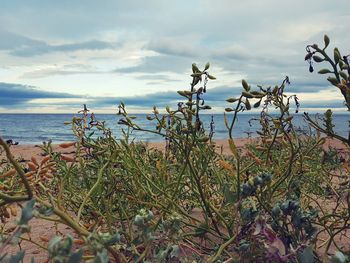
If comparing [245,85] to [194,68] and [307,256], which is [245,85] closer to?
Answer: [194,68]

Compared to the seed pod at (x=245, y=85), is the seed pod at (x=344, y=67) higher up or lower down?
higher up

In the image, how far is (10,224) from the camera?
10.2 feet

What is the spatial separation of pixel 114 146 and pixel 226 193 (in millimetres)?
952

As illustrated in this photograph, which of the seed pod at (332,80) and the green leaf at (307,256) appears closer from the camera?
the green leaf at (307,256)

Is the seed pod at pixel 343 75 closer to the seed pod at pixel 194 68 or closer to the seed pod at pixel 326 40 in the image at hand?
the seed pod at pixel 326 40

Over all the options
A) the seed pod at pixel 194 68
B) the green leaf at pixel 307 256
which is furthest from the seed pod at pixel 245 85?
the green leaf at pixel 307 256

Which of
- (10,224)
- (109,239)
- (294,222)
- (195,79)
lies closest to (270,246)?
(294,222)

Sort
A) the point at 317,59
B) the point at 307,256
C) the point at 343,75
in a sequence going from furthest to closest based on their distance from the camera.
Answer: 1. the point at 317,59
2. the point at 343,75
3. the point at 307,256

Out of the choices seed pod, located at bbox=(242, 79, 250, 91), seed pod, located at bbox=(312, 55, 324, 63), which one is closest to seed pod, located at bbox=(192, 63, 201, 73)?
seed pod, located at bbox=(242, 79, 250, 91)

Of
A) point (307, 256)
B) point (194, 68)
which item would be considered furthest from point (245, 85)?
point (307, 256)

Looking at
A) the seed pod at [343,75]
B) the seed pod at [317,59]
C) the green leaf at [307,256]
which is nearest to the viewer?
the green leaf at [307,256]

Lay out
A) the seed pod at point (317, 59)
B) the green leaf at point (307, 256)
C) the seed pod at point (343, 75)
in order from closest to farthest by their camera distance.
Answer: the green leaf at point (307, 256) → the seed pod at point (343, 75) → the seed pod at point (317, 59)

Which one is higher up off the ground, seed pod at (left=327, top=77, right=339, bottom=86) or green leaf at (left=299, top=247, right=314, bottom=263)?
seed pod at (left=327, top=77, right=339, bottom=86)

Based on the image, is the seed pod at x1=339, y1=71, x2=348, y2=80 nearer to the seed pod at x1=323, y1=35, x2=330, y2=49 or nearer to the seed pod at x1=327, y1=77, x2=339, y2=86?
the seed pod at x1=327, y1=77, x2=339, y2=86
